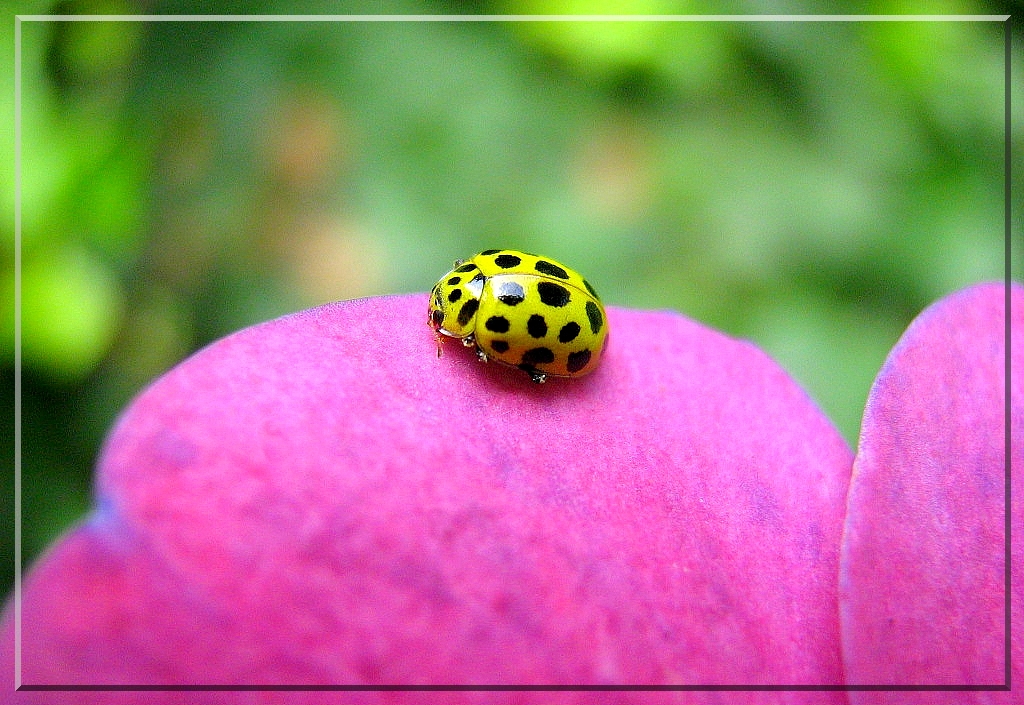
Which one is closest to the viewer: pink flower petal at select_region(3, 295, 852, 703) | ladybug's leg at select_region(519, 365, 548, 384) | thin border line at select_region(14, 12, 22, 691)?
pink flower petal at select_region(3, 295, 852, 703)

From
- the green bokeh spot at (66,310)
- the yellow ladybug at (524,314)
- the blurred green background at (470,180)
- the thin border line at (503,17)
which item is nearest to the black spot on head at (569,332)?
the yellow ladybug at (524,314)

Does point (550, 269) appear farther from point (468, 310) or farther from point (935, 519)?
point (935, 519)

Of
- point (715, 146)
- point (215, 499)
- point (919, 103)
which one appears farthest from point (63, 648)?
point (919, 103)

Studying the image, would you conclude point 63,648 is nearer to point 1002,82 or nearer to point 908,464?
point 908,464

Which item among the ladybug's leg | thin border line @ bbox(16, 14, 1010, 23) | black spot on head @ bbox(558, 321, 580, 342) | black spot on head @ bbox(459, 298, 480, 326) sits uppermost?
thin border line @ bbox(16, 14, 1010, 23)

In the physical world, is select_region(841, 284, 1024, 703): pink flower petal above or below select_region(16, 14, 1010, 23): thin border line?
below

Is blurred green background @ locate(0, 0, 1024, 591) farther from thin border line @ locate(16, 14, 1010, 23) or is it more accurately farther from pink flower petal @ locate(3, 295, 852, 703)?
pink flower petal @ locate(3, 295, 852, 703)

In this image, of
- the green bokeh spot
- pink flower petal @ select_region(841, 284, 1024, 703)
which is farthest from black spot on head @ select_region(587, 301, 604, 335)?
the green bokeh spot

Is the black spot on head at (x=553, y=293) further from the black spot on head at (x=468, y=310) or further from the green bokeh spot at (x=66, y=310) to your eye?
the green bokeh spot at (x=66, y=310)
